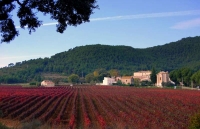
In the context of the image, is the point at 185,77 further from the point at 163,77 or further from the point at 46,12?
the point at 46,12

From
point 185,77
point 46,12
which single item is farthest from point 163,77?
point 46,12

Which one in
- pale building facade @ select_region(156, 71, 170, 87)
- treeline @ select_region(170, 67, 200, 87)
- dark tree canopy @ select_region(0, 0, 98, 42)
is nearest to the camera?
dark tree canopy @ select_region(0, 0, 98, 42)

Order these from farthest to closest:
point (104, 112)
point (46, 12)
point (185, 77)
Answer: point (185, 77) → point (104, 112) → point (46, 12)

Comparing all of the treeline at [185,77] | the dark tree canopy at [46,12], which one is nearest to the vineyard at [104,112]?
the dark tree canopy at [46,12]

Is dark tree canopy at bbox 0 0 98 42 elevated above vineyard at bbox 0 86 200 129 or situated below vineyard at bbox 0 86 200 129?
above

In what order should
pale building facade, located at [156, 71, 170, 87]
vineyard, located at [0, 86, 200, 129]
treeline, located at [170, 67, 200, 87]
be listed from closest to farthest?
vineyard, located at [0, 86, 200, 129]
treeline, located at [170, 67, 200, 87]
pale building facade, located at [156, 71, 170, 87]

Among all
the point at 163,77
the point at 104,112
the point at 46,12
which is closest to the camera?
the point at 46,12

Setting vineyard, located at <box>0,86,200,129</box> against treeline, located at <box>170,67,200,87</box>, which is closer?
vineyard, located at <box>0,86,200,129</box>

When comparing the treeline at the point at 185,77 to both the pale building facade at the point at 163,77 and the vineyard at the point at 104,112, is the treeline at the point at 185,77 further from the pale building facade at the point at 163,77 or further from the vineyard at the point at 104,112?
the vineyard at the point at 104,112

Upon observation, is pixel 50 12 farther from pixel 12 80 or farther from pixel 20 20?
pixel 12 80

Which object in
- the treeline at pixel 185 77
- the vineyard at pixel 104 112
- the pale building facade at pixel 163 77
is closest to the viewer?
the vineyard at pixel 104 112

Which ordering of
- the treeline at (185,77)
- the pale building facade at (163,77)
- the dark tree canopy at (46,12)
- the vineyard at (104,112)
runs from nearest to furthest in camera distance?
the dark tree canopy at (46,12)
the vineyard at (104,112)
the treeline at (185,77)
the pale building facade at (163,77)

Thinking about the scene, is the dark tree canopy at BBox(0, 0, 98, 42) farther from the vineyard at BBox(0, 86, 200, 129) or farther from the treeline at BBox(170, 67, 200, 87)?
the treeline at BBox(170, 67, 200, 87)

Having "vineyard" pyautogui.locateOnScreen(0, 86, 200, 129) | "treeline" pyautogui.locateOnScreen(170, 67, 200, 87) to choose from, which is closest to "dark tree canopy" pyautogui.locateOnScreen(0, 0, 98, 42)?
"vineyard" pyautogui.locateOnScreen(0, 86, 200, 129)
